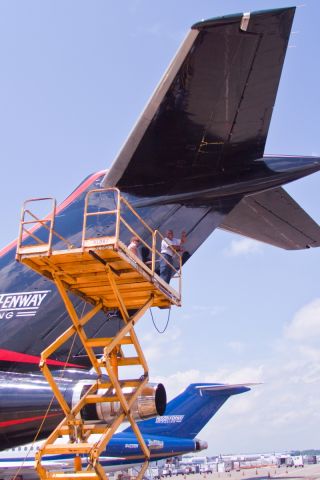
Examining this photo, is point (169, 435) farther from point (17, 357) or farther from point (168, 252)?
point (168, 252)

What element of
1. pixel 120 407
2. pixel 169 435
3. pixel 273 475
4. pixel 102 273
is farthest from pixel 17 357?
pixel 273 475

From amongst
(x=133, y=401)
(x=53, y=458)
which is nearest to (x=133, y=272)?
(x=133, y=401)

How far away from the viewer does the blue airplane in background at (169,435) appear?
1004 inches

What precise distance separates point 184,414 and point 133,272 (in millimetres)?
22706

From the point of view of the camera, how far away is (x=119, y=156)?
8.68m

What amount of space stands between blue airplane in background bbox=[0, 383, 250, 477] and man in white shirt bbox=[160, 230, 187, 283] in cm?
1886

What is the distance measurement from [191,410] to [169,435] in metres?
1.73

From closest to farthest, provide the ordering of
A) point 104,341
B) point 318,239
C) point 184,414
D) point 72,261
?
point 72,261, point 104,341, point 318,239, point 184,414

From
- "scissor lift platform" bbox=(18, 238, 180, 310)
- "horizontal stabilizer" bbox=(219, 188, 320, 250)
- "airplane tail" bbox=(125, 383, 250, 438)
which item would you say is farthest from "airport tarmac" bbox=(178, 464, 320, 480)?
"scissor lift platform" bbox=(18, 238, 180, 310)

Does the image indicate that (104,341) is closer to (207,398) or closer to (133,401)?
(133,401)

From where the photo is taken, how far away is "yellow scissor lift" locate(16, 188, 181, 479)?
21.1 feet

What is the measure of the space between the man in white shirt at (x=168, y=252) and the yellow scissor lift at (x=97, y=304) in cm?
11

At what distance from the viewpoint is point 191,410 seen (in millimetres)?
28125

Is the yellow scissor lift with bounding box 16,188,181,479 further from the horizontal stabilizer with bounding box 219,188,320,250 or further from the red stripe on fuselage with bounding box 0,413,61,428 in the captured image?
the horizontal stabilizer with bounding box 219,188,320,250
